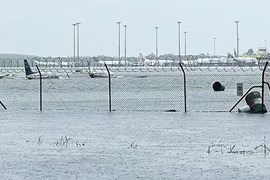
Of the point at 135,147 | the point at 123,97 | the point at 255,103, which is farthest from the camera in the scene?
the point at 123,97

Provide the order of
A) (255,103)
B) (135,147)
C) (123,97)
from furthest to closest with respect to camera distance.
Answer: (123,97) → (255,103) → (135,147)

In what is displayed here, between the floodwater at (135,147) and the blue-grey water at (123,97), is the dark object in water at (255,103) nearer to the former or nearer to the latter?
the floodwater at (135,147)

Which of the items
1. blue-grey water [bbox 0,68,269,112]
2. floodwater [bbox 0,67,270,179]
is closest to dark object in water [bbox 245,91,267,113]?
floodwater [bbox 0,67,270,179]

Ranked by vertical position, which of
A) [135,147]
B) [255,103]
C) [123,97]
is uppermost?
[255,103]

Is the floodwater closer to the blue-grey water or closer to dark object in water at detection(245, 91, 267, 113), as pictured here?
dark object in water at detection(245, 91, 267, 113)

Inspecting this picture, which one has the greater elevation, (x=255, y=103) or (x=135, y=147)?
(x=255, y=103)

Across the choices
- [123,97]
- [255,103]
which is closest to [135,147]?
[255,103]

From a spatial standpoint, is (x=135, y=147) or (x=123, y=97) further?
(x=123, y=97)

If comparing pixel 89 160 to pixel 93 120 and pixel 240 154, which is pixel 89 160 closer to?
pixel 240 154

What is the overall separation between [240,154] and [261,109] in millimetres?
12178

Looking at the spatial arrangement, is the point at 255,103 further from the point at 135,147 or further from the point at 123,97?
the point at 123,97

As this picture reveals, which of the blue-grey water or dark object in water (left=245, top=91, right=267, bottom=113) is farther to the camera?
the blue-grey water

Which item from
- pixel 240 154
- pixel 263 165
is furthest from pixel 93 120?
pixel 263 165

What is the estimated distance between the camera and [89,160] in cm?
1658
